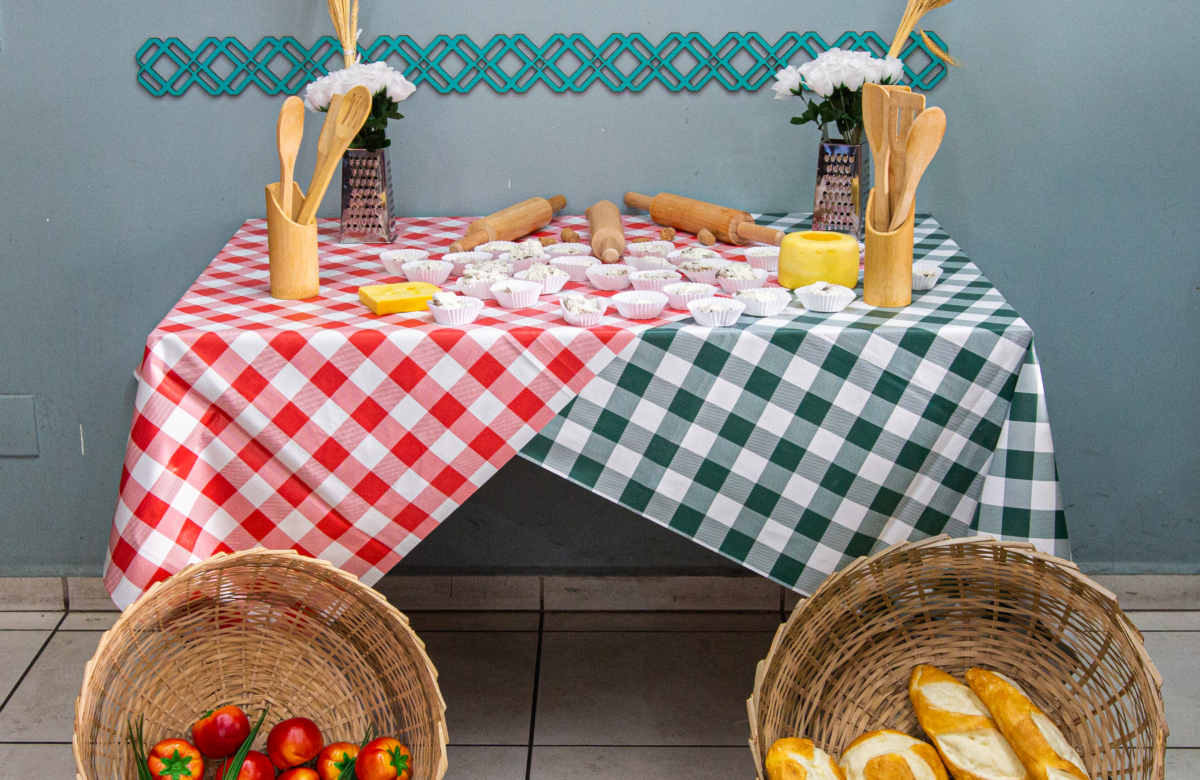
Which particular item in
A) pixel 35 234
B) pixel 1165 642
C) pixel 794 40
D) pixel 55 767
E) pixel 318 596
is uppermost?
pixel 794 40

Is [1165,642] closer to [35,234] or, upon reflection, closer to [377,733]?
[377,733]

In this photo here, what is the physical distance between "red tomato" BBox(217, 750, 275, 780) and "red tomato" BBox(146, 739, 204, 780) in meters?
0.04

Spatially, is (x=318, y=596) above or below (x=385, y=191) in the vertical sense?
below

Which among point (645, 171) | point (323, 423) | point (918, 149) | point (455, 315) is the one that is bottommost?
point (323, 423)

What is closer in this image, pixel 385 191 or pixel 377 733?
pixel 377 733

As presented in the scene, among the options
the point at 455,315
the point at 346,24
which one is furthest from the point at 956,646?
the point at 346,24

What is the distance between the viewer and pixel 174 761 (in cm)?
141

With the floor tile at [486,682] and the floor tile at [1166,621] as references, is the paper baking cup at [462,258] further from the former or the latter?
the floor tile at [1166,621]

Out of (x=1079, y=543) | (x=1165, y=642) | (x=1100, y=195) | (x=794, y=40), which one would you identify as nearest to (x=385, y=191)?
(x=794, y=40)

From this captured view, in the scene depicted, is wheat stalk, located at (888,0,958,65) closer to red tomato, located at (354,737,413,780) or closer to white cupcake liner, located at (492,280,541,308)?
white cupcake liner, located at (492,280,541,308)

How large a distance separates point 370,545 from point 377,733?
1.19 feet

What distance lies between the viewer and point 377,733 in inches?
66.2

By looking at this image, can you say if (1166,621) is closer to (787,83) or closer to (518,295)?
(787,83)

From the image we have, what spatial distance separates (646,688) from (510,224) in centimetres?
95
